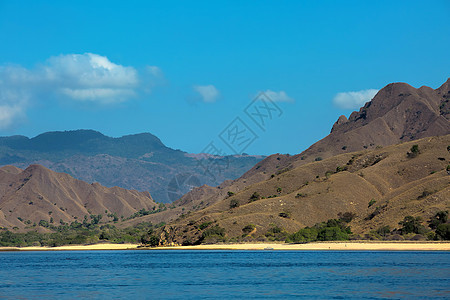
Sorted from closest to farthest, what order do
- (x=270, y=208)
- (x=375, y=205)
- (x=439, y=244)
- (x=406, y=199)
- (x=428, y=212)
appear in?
(x=439, y=244), (x=428, y=212), (x=406, y=199), (x=375, y=205), (x=270, y=208)

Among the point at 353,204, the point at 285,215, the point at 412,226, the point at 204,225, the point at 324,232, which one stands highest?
the point at 353,204

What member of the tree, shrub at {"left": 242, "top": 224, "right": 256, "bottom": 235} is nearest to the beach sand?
the tree

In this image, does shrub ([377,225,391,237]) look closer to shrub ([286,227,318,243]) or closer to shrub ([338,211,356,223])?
shrub ([286,227,318,243])

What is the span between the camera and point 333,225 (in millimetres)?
165375

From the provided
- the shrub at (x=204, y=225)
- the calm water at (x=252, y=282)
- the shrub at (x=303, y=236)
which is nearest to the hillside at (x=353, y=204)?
the shrub at (x=204, y=225)

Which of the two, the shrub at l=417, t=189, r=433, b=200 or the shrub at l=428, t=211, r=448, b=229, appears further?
the shrub at l=417, t=189, r=433, b=200

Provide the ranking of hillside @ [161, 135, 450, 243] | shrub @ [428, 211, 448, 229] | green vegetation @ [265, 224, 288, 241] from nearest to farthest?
shrub @ [428, 211, 448, 229] → hillside @ [161, 135, 450, 243] → green vegetation @ [265, 224, 288, 241]

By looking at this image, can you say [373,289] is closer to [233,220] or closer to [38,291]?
[38,291]

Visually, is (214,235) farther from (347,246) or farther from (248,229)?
(347,246)

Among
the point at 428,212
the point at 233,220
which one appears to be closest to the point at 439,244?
the point at 428,212

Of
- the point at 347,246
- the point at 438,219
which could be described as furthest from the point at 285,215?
the point at 438,219

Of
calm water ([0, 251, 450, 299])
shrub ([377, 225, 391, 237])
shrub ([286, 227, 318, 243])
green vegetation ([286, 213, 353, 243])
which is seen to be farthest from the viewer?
shrub ([286, 227, 318, 243])

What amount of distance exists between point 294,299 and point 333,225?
376 feet

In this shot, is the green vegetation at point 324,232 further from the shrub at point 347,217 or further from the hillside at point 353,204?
the hillside at point 353,204
